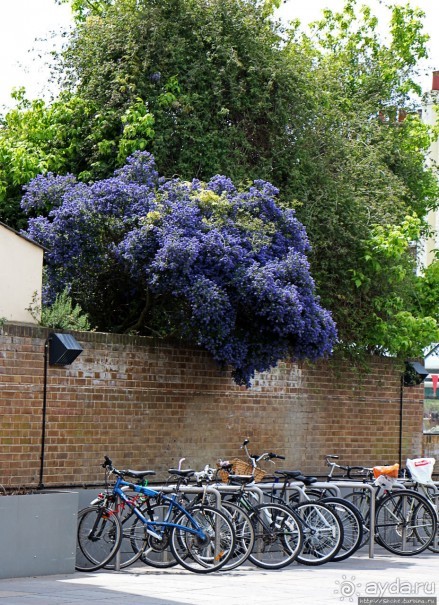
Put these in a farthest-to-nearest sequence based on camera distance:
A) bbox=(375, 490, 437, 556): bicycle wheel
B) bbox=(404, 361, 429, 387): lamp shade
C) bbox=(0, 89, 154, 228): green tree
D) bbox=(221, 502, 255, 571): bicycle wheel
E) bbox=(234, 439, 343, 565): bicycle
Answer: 1. bbox=(404, 361, 429, 387): lamp shade
2. bbox=(0, 89, 154, 228): green tree
3. bbox=(375, 490, 437, 556): bicycle wheel
4. bbox=(234, 439, 343, 565): bicycle
5. bbox=(221, 502, 255, 571): bicycle wheel

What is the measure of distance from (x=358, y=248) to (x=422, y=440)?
15.2 ft

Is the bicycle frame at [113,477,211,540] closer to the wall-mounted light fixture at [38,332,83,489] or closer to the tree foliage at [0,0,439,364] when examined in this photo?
Result: the wall-mounted light fixture at [38,332,83,489]

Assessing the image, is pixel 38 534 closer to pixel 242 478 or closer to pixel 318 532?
pixel 242 478

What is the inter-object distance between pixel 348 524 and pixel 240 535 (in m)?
1.43

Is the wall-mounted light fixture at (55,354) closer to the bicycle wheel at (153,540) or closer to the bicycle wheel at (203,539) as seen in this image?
the bicycle wheel at (153,540)

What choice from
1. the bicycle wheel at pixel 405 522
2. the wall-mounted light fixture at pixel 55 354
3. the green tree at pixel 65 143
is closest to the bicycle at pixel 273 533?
the bicycle wheel at pixel 405 522

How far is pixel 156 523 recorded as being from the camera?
11797mm

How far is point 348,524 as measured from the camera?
12727 millimetres

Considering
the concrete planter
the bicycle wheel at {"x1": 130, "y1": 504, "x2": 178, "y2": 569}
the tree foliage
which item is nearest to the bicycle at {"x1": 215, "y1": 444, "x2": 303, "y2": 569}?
the bicycle wheel at {"x1": 130, "y1": 504, "x2": 178, "y2": 569}

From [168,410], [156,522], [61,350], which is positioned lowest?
[156,522]

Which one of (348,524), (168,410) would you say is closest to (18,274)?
(168,410)

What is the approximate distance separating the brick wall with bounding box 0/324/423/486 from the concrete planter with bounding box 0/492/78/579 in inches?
84.8

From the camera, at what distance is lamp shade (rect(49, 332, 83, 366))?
13.8 meters

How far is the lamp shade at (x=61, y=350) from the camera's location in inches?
542
